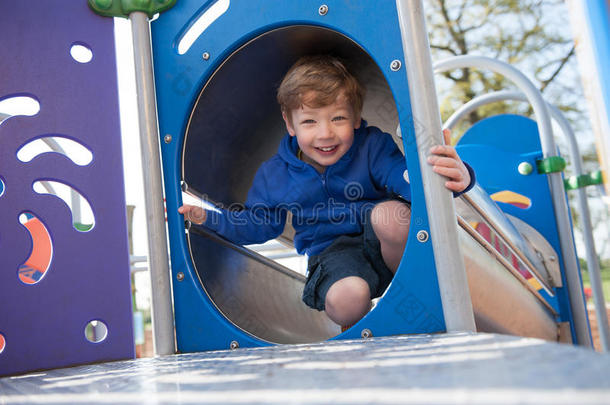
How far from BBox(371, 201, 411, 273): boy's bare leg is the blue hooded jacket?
127 millimetres

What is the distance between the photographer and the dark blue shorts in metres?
1.52

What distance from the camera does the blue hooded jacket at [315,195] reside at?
163 cm

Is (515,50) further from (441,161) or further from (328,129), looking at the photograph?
(441,161)

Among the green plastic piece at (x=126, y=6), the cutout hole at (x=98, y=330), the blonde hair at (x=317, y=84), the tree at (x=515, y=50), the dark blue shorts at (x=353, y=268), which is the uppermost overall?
the tree at (x=515, y=50)

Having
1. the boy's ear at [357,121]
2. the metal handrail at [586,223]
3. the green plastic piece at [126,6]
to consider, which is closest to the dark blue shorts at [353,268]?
the boy's ear at [357,121]

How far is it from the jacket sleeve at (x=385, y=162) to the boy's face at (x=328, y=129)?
8 cm

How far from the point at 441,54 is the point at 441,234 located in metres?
6.14

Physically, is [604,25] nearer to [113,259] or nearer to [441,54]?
[113,259]

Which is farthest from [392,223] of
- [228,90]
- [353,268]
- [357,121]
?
[228,90]

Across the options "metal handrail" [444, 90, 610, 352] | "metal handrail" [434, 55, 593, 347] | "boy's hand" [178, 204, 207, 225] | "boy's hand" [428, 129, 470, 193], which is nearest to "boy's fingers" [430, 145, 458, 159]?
"boy's hand" [428, 129, 470, 193]

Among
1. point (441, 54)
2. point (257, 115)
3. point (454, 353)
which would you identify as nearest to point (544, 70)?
point (441, 54)

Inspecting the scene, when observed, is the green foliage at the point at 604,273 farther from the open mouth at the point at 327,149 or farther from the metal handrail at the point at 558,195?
the open mouth at the point at 327,149

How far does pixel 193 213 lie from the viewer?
4.93ft

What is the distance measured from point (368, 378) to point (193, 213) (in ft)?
2.99
